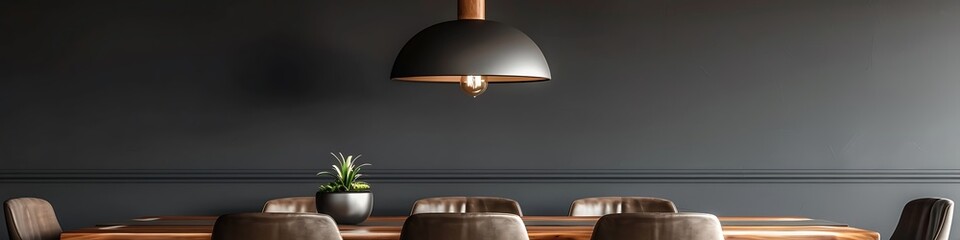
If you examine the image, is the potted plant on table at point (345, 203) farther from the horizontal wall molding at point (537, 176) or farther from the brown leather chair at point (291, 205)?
the horizontal wall molding at point (537, 176)

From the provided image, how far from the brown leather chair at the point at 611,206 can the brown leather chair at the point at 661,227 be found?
60.6 inches

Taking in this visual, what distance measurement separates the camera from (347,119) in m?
5.38

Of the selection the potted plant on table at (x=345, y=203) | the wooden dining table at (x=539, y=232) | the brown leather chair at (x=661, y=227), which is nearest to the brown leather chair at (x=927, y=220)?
the wooden dining table at (x=539, y=232)

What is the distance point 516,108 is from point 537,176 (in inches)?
13.3

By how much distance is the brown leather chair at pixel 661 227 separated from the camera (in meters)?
3.07

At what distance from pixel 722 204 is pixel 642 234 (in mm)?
2375

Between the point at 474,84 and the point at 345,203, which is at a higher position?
the point at 474,84

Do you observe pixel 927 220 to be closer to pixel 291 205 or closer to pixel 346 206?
pixel 346 206

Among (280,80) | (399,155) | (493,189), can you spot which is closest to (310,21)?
(280,80)

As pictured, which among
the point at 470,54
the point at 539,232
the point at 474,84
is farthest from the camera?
the point at 474,84

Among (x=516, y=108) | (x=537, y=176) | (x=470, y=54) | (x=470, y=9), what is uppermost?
(x=470, y=9)

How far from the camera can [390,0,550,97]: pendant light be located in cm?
387

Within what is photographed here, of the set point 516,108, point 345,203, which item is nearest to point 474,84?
point 345,203

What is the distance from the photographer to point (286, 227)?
10.0 feet
